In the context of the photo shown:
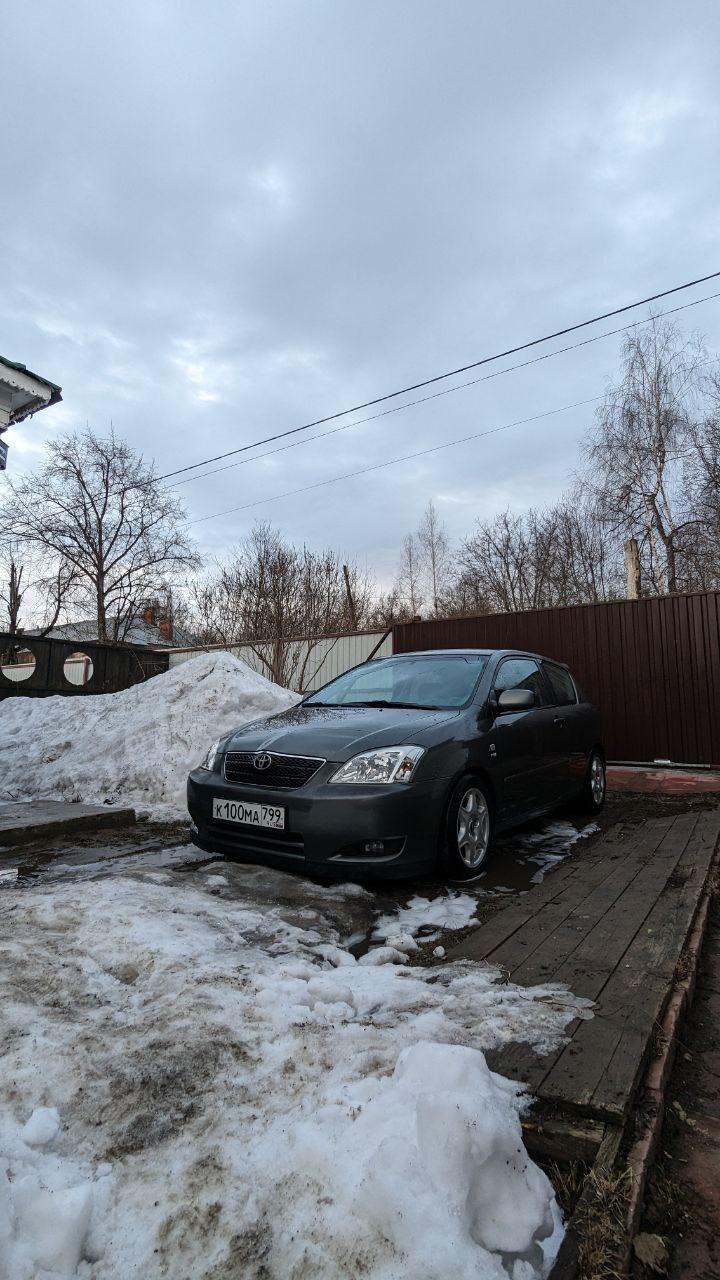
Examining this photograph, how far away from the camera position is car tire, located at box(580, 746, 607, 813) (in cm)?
579

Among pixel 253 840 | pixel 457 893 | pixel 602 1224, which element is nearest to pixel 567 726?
pixel 457 893

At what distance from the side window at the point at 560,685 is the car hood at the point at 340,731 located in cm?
190

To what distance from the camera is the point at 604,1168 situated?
4.40 feet

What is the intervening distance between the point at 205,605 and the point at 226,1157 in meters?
16.0

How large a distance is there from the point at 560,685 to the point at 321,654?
752cm

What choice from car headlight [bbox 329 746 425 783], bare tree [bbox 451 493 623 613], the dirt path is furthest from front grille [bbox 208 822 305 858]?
bare tree [bbox 451 493 623 613]

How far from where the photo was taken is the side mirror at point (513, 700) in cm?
417

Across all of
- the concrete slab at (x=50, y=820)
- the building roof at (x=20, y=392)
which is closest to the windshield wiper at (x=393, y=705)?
the concrete slab at (x=50, y=820)

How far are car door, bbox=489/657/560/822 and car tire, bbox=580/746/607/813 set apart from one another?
0.89 meters

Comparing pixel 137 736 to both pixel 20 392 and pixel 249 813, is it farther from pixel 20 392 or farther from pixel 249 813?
pixel 249 813

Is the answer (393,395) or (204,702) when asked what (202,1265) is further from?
(393,395)

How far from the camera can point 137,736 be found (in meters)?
6.91

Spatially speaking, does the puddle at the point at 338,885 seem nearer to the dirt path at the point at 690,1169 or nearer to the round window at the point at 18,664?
the dirt path at the point at 690,1169

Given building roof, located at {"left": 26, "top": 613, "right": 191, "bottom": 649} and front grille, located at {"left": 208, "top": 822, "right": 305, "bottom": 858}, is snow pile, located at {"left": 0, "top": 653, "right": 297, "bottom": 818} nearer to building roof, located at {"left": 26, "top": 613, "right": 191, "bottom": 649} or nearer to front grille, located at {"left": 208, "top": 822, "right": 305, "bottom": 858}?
front grille, located at {"left": 208, "top": 822, "right": 305, "bottom": 858}
